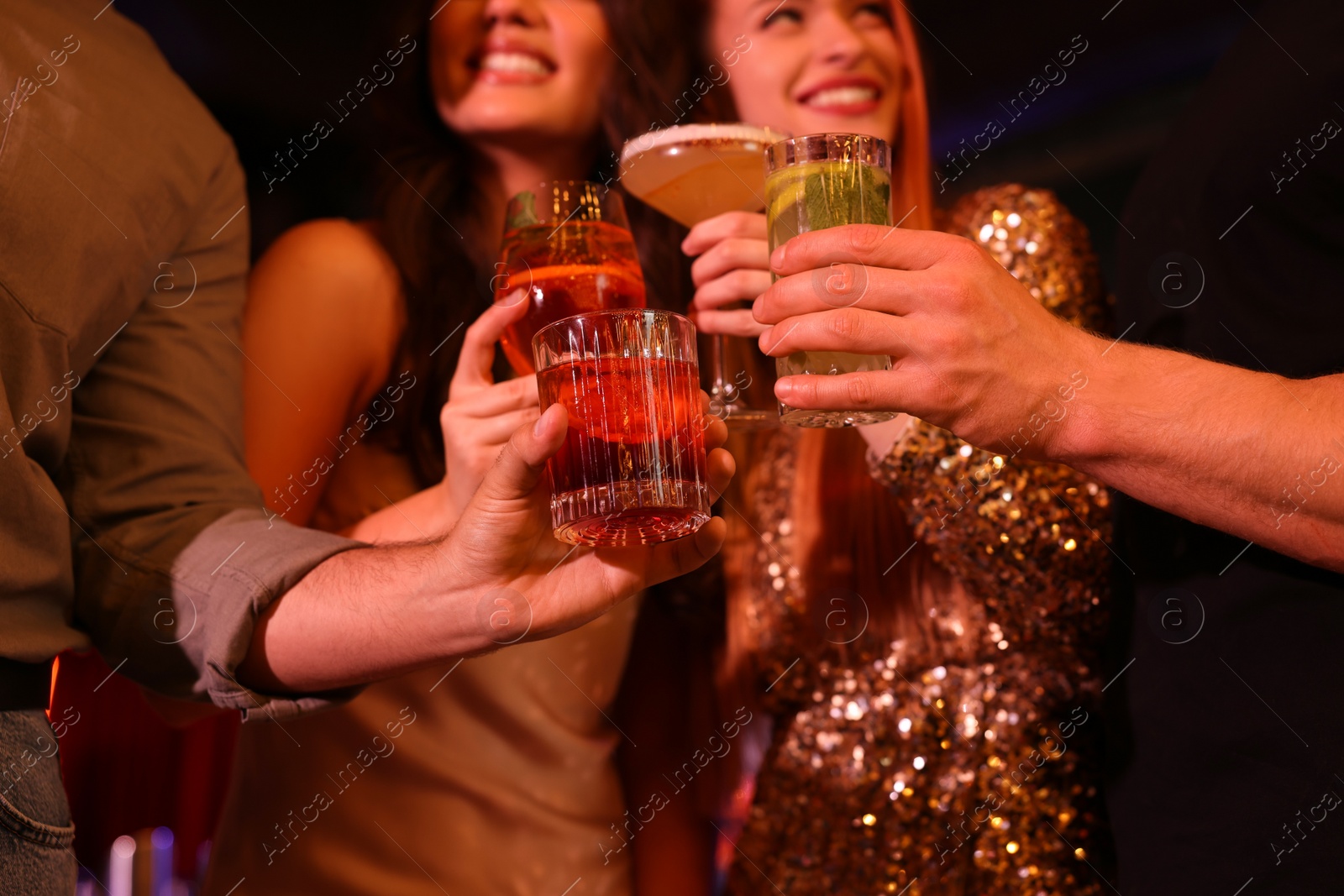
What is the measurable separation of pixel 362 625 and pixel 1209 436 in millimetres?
977

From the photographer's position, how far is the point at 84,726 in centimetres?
443

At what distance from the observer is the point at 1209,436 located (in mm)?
1072

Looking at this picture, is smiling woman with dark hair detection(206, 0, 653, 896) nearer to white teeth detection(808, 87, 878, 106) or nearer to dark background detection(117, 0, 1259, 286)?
dark background detection(117, 0, 1259, 286)

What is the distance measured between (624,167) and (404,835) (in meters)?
1.20

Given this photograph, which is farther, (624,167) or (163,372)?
(624,167)

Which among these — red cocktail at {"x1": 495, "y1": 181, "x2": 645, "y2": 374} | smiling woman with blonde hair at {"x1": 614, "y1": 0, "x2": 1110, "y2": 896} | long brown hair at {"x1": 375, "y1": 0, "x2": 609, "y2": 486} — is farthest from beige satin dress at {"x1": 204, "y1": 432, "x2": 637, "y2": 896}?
red cocktail at {"x1": 495, "y1": 181, "x2": 645, "y2": 374}

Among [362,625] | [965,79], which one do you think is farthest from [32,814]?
[965,79]

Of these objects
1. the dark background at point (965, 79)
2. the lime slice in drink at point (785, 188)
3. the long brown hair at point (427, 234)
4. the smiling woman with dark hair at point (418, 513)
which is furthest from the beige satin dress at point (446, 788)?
the dark background at point (965, 79)

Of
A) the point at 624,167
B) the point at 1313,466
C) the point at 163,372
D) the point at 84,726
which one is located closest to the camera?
the point at 1313,466

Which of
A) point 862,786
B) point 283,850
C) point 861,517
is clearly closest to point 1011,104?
point 861,517

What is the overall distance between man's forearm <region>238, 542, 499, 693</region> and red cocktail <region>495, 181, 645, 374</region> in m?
0.36

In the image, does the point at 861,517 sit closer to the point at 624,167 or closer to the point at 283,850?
the point at 624,167

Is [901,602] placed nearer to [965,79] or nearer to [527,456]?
[527,456]

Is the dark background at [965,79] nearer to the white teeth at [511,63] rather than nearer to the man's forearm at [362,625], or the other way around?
the white teeth at [511,63]
